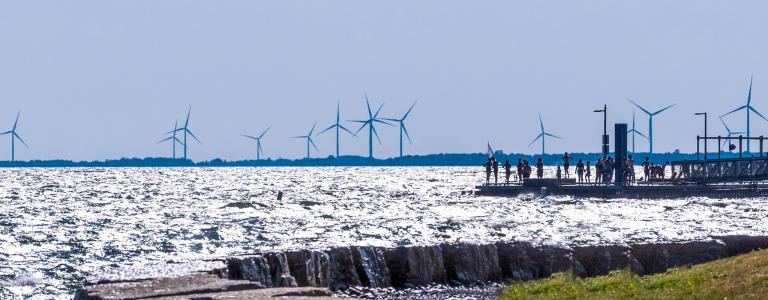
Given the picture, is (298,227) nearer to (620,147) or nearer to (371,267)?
(620,147)

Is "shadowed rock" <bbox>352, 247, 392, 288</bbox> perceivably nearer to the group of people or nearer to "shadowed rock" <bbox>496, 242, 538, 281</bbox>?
"shadowed rock" <bbox>496, 242, 538, 281</bbox>

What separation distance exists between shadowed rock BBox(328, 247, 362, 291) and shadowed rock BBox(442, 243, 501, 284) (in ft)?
7.35

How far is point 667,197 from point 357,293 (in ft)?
152

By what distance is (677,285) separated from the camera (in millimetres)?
19359

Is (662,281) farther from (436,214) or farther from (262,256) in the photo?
(436,214)

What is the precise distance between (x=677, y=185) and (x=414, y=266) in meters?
46.2

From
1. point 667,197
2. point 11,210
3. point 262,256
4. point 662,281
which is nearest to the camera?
point 662,281

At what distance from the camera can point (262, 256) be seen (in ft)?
83.7

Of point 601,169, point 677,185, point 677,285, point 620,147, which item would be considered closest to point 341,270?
point 677,285

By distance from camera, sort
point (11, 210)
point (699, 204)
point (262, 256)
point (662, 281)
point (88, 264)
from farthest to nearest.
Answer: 1. point (11, 210)
2. point (699, 204)
3. point (88, 264)
4. point (262, 256)
5. point (662, 281)

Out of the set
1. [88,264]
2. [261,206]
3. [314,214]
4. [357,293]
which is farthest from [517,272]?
[261,206]

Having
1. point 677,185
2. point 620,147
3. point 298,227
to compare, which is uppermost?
point 620,147

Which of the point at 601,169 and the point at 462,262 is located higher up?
the point at 601,169

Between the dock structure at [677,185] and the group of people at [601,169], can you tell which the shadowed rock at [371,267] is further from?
the group of people at [601,169]
